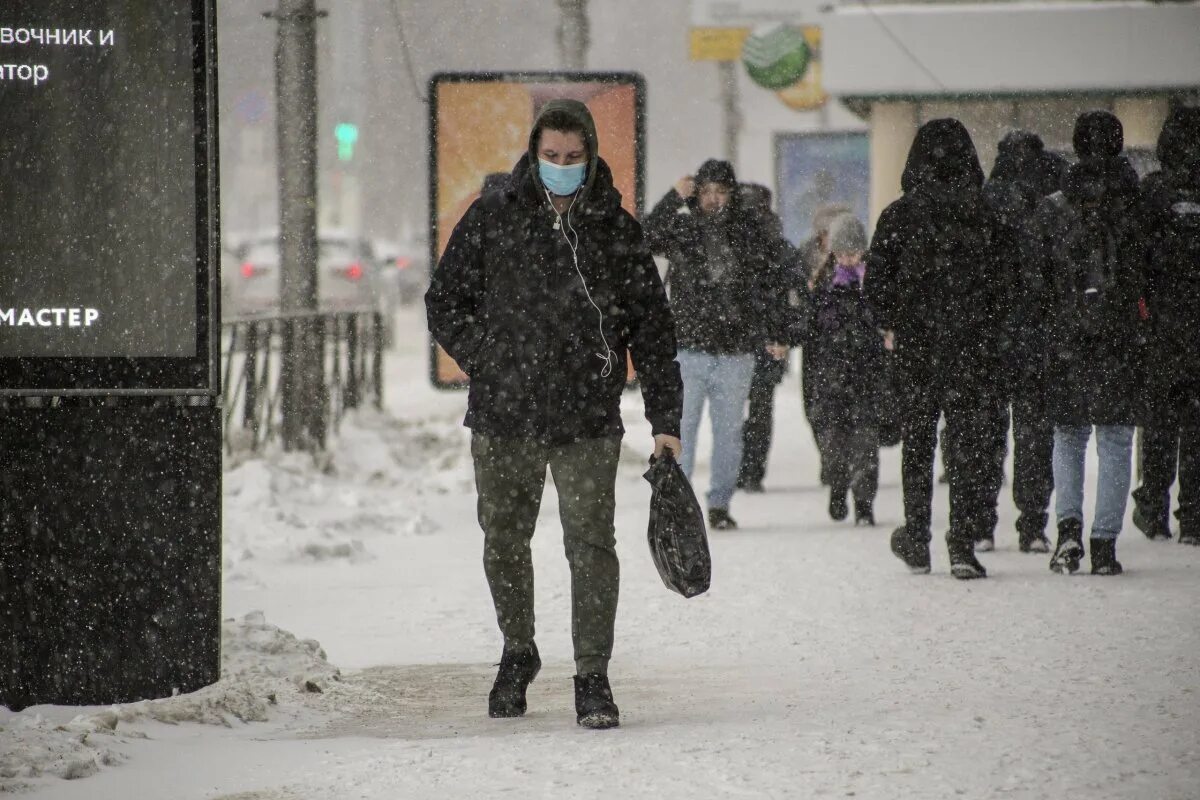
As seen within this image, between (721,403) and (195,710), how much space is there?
5.40m

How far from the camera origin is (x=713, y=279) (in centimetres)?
1078

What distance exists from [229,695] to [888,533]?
5.51m

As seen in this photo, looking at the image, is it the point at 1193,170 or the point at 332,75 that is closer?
the point at 1193,170

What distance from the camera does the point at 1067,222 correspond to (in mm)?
8984

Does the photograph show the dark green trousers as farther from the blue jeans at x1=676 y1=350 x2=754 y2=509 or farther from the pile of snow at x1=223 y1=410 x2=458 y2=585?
the blue jeans at x1=676 y1=350 x2=754 y2=509

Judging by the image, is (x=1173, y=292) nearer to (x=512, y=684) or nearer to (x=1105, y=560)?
(x=1105, y=560)

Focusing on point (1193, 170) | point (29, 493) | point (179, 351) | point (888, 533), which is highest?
point (1193, 170)

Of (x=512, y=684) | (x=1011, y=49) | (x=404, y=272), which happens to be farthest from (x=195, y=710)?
(x=404, y=272)

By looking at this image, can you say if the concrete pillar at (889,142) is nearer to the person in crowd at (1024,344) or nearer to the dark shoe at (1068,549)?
the person in crowd at (1024,344)

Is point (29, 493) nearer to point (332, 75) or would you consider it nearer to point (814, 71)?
point (814, 71)

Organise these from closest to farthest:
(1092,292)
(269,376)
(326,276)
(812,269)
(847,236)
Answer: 1. (1092,292)
2. (847,236)
3. (812,269)
4. (269,376)
5. (326,276)

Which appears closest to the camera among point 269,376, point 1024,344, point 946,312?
point 946,312

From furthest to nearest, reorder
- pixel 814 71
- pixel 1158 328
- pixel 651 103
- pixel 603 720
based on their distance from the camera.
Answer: pixel 651 103, pixel 814 71, pixel 1158 328, pixel 603 720

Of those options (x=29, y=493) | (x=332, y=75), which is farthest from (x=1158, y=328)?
(x=332, y=75)
